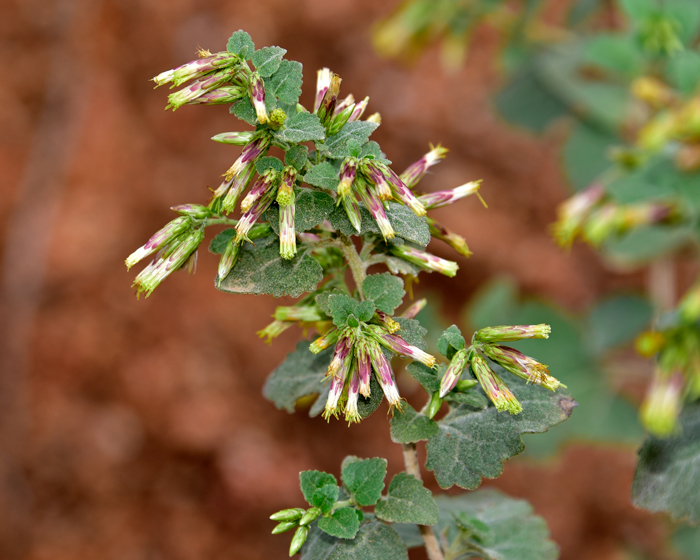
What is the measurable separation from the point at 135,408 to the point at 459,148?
2339 millimetres

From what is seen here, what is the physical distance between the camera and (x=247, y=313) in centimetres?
344

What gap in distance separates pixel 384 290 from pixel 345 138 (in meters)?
0.23

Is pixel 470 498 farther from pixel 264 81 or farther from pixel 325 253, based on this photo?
pixel 264 81

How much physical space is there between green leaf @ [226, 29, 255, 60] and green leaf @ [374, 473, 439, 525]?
66 cm

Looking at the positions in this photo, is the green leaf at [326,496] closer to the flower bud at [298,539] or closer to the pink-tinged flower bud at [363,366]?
the flower bud at [298,539]

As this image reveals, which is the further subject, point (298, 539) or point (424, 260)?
point (424, 260)

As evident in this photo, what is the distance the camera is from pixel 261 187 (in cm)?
88

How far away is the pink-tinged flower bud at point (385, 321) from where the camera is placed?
34.9 inches

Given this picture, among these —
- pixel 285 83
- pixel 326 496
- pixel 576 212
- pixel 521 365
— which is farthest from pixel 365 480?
pixel 576 212

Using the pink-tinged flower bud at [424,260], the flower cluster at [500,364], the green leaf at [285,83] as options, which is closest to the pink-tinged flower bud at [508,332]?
the flower cluster at [500,364]

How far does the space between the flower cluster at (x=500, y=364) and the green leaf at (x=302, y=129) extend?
368 mm

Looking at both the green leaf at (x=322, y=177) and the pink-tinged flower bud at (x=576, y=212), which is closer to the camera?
the green leaf at (x=322, y=177)

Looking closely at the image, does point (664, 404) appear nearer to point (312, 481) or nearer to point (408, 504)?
point (408, 504)

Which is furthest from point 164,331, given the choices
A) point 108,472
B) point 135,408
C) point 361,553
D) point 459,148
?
point 361,553
